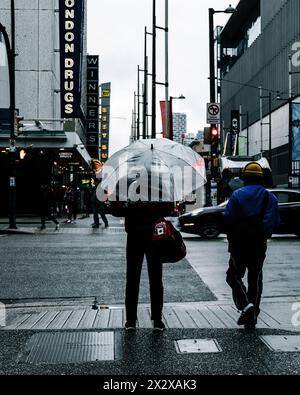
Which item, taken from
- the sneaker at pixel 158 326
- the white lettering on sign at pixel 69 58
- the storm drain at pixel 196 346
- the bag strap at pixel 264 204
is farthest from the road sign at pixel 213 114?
the storm drain at pixel 196 346

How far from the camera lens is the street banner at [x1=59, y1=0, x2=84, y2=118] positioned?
35.8 m

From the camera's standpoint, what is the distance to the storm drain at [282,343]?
6.86 metres

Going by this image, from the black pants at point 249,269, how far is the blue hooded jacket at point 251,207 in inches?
7.8

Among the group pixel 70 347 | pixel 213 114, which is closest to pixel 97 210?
pixel 213 114

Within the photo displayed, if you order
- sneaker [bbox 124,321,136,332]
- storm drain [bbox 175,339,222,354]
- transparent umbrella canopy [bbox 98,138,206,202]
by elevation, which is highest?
transparent umbrella canopy [bbox 98,138,206,202]

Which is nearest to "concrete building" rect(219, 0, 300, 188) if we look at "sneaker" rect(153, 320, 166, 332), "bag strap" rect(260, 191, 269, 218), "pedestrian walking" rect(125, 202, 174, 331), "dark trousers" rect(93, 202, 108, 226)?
"dark trousers" rect(93, 202, 108, 226)

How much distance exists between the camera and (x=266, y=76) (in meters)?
92.6

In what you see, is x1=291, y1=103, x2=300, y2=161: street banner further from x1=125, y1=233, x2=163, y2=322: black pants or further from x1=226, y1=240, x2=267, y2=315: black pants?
x1=125, y1=233, x2=163, y2=322: black pants

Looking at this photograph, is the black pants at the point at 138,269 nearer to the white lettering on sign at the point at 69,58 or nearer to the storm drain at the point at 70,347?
the storm drain at the point at 70,347

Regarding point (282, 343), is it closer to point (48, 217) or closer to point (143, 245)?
point (143, 245)

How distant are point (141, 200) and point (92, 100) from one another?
5229cm

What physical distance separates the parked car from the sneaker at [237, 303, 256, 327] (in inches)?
580

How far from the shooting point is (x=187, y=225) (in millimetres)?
23125

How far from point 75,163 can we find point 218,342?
42864 millimetres
